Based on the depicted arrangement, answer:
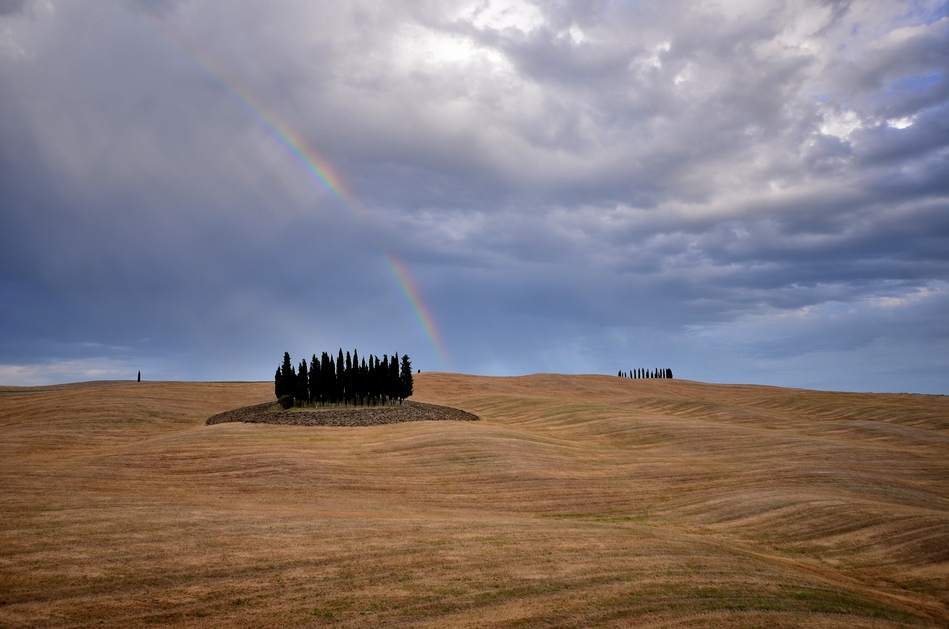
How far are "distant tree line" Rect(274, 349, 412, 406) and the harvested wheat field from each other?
2580 centimetres

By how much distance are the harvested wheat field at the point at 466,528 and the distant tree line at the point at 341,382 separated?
1016 inches

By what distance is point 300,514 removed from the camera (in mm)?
27078

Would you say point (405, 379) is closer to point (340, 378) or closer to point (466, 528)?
point (340, 378)

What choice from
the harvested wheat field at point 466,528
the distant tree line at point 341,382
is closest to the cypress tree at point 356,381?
the distant tree line at point 341,382

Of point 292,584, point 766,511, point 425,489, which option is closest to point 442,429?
point 425,489

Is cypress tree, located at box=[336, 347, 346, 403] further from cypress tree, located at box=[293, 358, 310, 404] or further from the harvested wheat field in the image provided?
the harvested wheat field

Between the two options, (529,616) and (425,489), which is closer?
(529,616)

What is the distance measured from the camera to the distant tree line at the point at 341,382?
3231 inches

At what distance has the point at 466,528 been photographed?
26078 mm

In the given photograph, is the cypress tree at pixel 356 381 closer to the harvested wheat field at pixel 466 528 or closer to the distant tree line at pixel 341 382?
the distant tree line at pixel 341 382

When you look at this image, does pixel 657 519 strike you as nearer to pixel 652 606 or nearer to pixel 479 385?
pixel 652 606

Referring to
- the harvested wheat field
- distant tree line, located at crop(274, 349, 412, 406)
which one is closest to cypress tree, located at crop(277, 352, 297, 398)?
distant tree line, located at crop(274, 349, 412, 406)

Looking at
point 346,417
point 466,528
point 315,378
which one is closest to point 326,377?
point 315,378

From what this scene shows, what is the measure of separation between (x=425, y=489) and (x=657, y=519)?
43.5 feet
